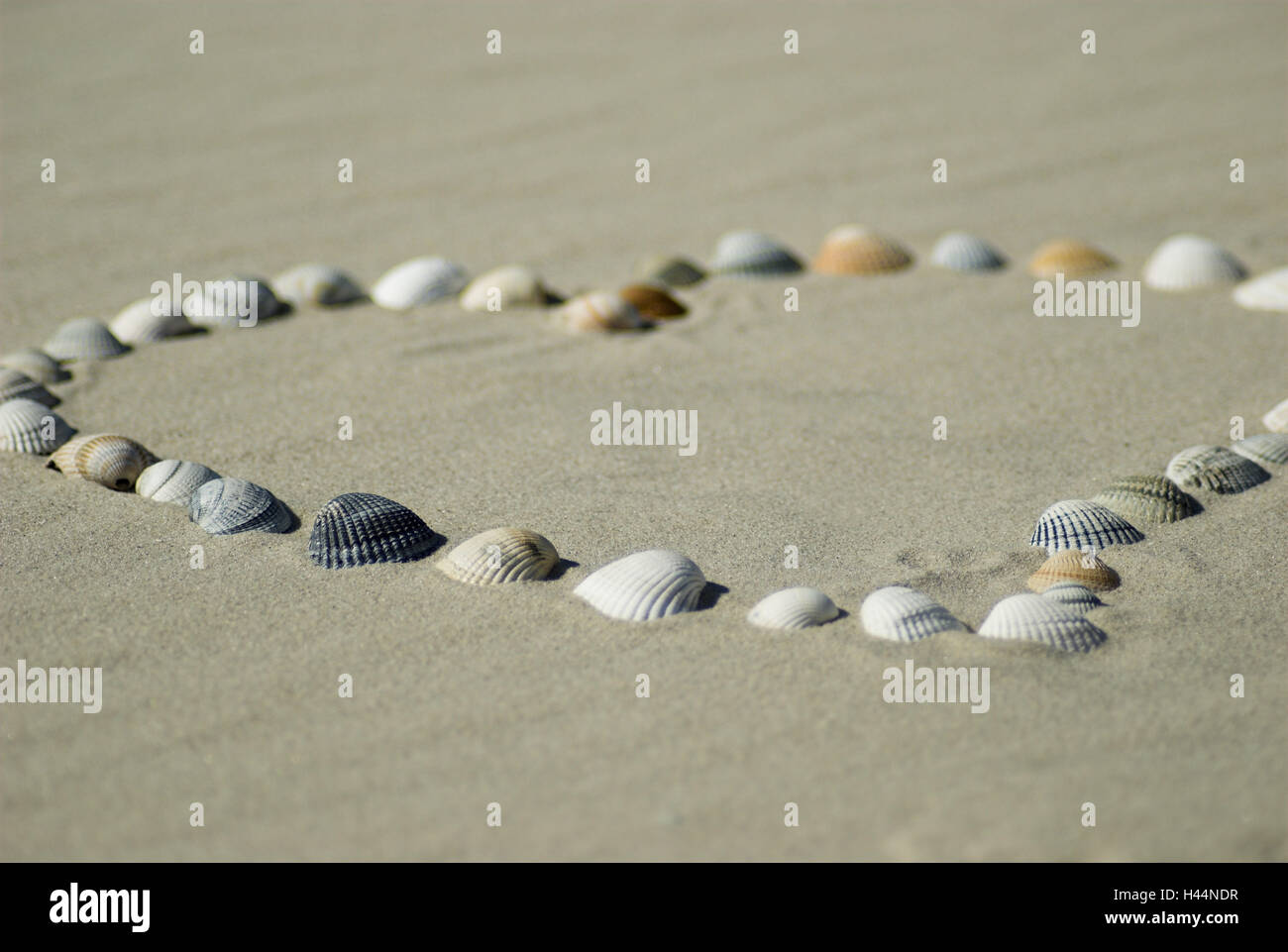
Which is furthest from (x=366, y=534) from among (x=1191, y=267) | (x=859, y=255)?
(x=1191, y=267)

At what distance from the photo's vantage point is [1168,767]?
2.83 metres

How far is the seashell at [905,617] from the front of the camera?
3301 mm

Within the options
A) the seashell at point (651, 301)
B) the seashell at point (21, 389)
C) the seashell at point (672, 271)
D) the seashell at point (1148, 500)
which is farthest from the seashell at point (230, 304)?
the seashell at point (1148, 500)

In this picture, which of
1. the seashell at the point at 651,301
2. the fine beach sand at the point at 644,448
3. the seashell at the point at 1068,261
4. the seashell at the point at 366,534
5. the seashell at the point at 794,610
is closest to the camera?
the fine beach sand at the point at 644,448

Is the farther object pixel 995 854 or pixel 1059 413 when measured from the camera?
pixel 1059 413

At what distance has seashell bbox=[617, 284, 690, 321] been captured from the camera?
570 centimetres

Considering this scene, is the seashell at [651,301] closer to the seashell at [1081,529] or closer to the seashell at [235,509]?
the seashell at [235,509]

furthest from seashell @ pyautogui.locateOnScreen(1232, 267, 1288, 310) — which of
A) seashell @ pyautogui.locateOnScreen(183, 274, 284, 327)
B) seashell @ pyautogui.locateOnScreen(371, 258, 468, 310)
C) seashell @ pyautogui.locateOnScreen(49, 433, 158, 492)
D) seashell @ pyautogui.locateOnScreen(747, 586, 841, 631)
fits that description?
seashell @ pyautogui.locateOnScreen(49, 433, 158, 492)

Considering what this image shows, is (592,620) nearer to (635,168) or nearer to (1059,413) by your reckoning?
(1059,413)

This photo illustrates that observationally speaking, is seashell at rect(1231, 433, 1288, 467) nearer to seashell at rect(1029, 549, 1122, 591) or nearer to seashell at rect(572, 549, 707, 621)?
seashell at rect(1029, 549, 1122, 591)

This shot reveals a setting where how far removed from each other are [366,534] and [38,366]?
7.06 ft

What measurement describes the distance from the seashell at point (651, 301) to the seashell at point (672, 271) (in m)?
0.33
